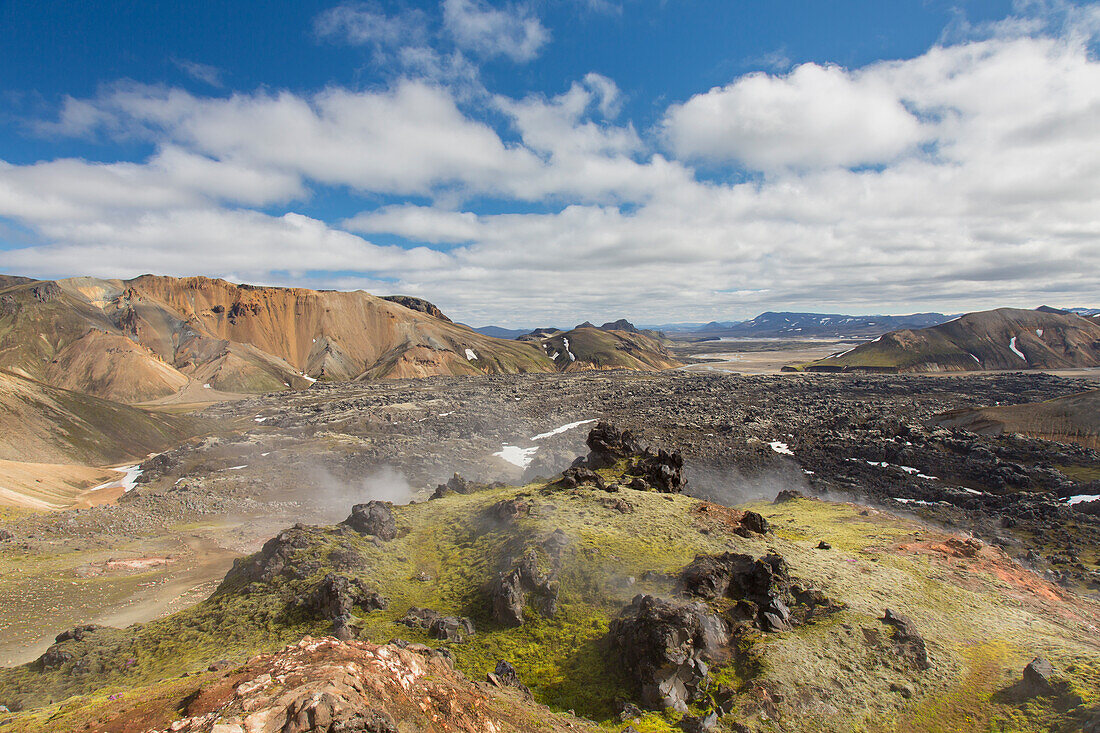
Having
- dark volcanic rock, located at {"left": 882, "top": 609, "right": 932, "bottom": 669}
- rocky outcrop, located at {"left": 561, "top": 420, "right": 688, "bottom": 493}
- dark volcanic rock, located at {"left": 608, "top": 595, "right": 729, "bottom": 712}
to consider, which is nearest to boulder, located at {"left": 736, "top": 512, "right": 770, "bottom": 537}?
rocky outcrop, located at {"left": 561, "top": 420, "right": 688, "bottom": 493}

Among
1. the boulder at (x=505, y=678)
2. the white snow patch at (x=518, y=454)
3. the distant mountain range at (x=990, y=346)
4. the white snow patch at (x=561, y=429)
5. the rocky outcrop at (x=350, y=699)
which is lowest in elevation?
the white snow patch at (x=518, y=454)

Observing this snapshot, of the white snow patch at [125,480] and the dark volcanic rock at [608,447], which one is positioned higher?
the dark volcanic rock at [608,447]

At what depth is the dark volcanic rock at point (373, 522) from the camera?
21141mm

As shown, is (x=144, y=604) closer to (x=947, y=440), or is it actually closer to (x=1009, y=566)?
(x=1009, y=566)

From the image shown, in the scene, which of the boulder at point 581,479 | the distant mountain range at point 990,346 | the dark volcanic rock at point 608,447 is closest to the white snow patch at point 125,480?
the boulder at point 581,479

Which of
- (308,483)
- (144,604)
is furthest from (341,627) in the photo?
(308,483)

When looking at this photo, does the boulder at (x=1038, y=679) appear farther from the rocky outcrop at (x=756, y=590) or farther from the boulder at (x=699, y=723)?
the boulder at (x=699, y=723)

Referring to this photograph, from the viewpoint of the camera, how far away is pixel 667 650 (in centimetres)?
1223

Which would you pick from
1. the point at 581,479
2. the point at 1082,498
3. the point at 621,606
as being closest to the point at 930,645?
the point at 621,606

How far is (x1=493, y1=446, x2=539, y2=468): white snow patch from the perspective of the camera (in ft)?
162

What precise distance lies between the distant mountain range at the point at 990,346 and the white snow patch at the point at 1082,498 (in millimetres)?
148097

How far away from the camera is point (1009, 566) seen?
68.0 ft

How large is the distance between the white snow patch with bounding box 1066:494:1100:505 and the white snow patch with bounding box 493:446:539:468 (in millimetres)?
41931

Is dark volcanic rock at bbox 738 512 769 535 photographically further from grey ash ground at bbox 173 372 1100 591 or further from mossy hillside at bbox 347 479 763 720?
grey ash ground at bbox 173 372 1100 591
